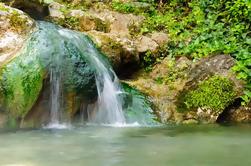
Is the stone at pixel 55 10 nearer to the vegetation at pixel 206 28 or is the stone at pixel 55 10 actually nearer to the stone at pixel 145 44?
Answer: the vegetation at pixel 206 28

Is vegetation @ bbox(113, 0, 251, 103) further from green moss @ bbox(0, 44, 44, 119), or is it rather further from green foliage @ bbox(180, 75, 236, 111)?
green moss @ bbox(0, 44, 44, 119)

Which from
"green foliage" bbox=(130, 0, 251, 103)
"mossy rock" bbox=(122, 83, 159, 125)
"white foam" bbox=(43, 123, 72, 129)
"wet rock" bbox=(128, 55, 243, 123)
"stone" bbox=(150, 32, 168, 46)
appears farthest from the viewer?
"stone" bbox=(150, 32, 168, 46)

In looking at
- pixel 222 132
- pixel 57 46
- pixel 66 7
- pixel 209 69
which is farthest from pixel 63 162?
pixel 66 7

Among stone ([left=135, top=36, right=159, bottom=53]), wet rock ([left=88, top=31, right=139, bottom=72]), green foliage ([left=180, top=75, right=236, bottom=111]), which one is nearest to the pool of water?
green foliage ([left=180, top=75, right=236, bottom=111])

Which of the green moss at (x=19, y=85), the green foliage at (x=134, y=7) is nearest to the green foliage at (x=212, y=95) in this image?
the green moss at (x=19, y=85)

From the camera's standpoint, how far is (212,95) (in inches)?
295

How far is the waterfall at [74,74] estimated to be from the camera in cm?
682

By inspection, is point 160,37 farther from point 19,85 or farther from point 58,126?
point 19,85

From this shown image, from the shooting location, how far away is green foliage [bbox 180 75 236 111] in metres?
7.40

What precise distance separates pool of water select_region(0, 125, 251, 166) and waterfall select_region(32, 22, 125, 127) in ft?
1.75

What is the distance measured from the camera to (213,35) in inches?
345

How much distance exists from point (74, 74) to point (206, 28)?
320 centimetres

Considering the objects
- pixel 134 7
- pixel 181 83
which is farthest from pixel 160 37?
pixel 181 83

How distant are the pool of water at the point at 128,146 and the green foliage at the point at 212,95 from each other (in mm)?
737
